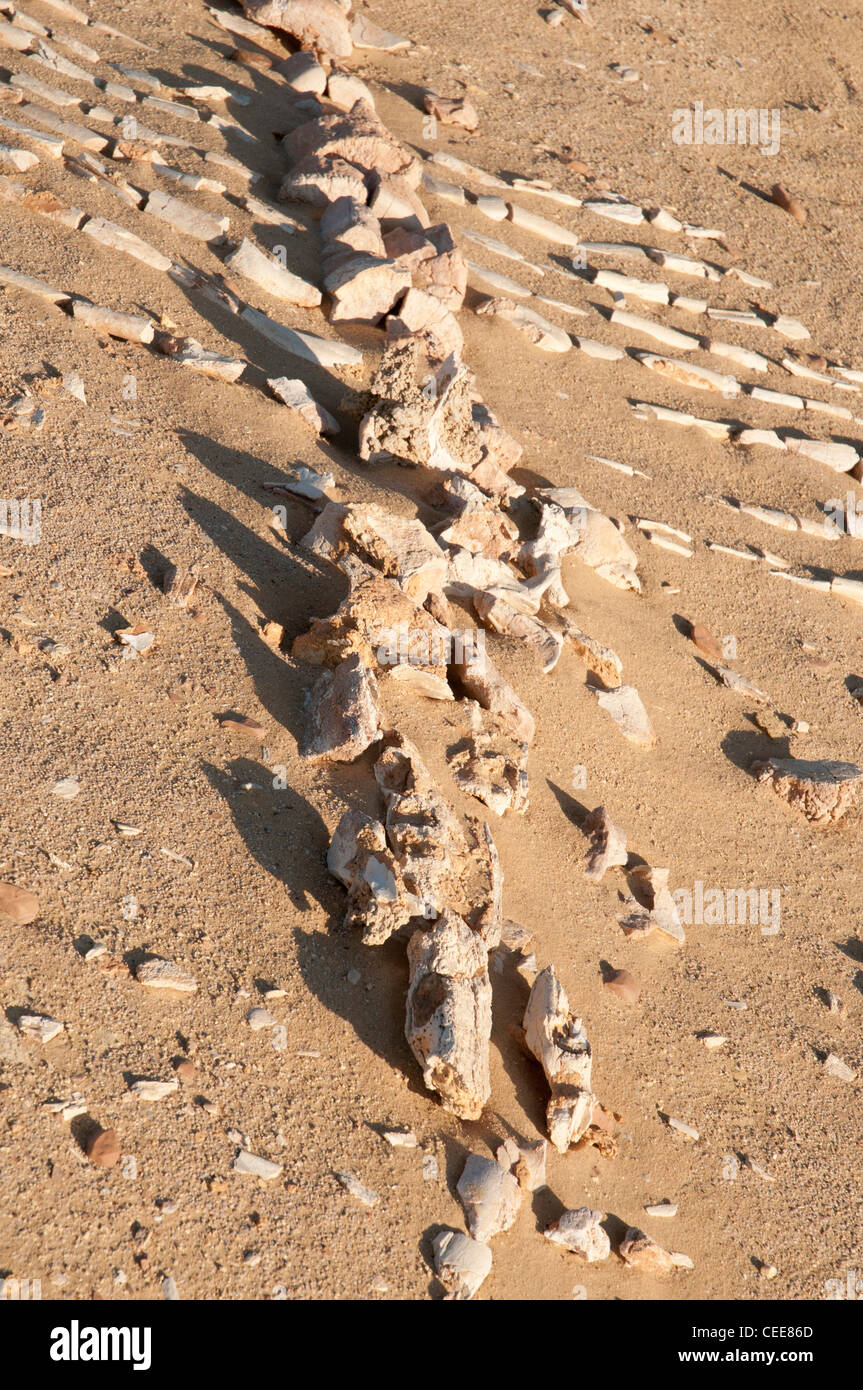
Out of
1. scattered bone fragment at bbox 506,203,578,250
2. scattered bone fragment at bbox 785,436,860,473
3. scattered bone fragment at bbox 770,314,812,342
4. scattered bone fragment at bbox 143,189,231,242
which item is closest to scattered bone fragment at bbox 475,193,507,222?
scattered bone fragment at bbox 506,203,578,250

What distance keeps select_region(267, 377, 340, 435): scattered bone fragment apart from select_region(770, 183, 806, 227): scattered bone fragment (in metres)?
5.63

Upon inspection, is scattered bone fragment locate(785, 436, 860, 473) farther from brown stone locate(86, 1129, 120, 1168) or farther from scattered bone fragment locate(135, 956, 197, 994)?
brown stone locate(86, 1129, 120, 1168)

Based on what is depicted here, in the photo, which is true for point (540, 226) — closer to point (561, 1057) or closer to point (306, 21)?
point (306, 21)

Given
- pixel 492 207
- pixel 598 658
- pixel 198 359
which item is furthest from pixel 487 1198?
pixel 492 207

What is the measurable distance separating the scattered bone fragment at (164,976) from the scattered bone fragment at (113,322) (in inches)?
121

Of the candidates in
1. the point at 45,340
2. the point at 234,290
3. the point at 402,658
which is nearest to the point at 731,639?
the point at 402,658

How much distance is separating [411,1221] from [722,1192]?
1.18 metres

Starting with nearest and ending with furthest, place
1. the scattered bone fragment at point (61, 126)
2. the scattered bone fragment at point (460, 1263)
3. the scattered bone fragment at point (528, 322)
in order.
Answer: the scattered bone fragment at point (460, 1263) < the scattered bone fragment at point (61, 126) < the scattered bone fragment at point (528, 322)

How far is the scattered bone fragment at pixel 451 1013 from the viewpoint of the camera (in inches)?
120

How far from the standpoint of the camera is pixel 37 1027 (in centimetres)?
268

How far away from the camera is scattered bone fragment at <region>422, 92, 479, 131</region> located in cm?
786

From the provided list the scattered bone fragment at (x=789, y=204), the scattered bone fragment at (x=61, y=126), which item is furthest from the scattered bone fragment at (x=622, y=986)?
the scattered bone fragment at (x=789, y=204)

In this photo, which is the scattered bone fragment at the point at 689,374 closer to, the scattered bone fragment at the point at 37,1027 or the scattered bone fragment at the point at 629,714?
the scattered bone fragment at the point at 629,714

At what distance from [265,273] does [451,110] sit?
3.12 meters
